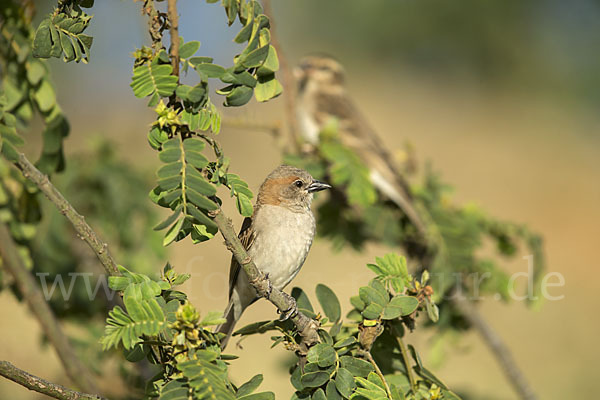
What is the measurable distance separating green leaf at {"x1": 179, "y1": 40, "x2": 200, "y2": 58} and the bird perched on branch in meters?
2.96

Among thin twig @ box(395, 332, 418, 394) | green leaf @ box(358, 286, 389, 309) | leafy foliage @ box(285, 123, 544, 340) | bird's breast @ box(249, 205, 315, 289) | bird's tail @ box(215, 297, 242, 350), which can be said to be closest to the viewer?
green leaf @ box(358, 286, 389, 309)

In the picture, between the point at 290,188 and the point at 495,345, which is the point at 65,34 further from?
the point at 495,345

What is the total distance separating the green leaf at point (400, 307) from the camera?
6.68ft

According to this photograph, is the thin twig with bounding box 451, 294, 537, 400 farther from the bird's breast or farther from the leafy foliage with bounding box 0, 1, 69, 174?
the leafy foliage with bounding box 0, 1, 69, 174

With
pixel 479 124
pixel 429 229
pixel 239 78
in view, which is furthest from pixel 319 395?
pixel 479 124

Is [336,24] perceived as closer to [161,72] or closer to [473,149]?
[473,149]

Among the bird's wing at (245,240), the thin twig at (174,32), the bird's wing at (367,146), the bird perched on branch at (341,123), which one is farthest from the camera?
the bird perched on branch at (341,123)

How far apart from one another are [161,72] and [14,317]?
556 cm

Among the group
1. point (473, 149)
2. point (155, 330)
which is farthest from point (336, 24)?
point (155, 330)

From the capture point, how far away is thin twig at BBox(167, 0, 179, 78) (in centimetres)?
160

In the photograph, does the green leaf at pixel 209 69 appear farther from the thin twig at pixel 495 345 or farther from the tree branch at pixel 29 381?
Answer: the thin twig at pixel 495 345

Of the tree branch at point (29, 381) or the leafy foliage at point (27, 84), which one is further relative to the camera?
the leafy foliage at point (27, 84)

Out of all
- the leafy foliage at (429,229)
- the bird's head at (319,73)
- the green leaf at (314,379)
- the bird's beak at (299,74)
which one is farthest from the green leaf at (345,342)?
the bird's beak at (299,74)

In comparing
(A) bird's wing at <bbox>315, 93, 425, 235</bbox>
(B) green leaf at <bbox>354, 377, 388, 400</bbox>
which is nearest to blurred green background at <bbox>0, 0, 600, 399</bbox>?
(A) bird's wing at <bbox>315, 93, 425, 235</bbox>
